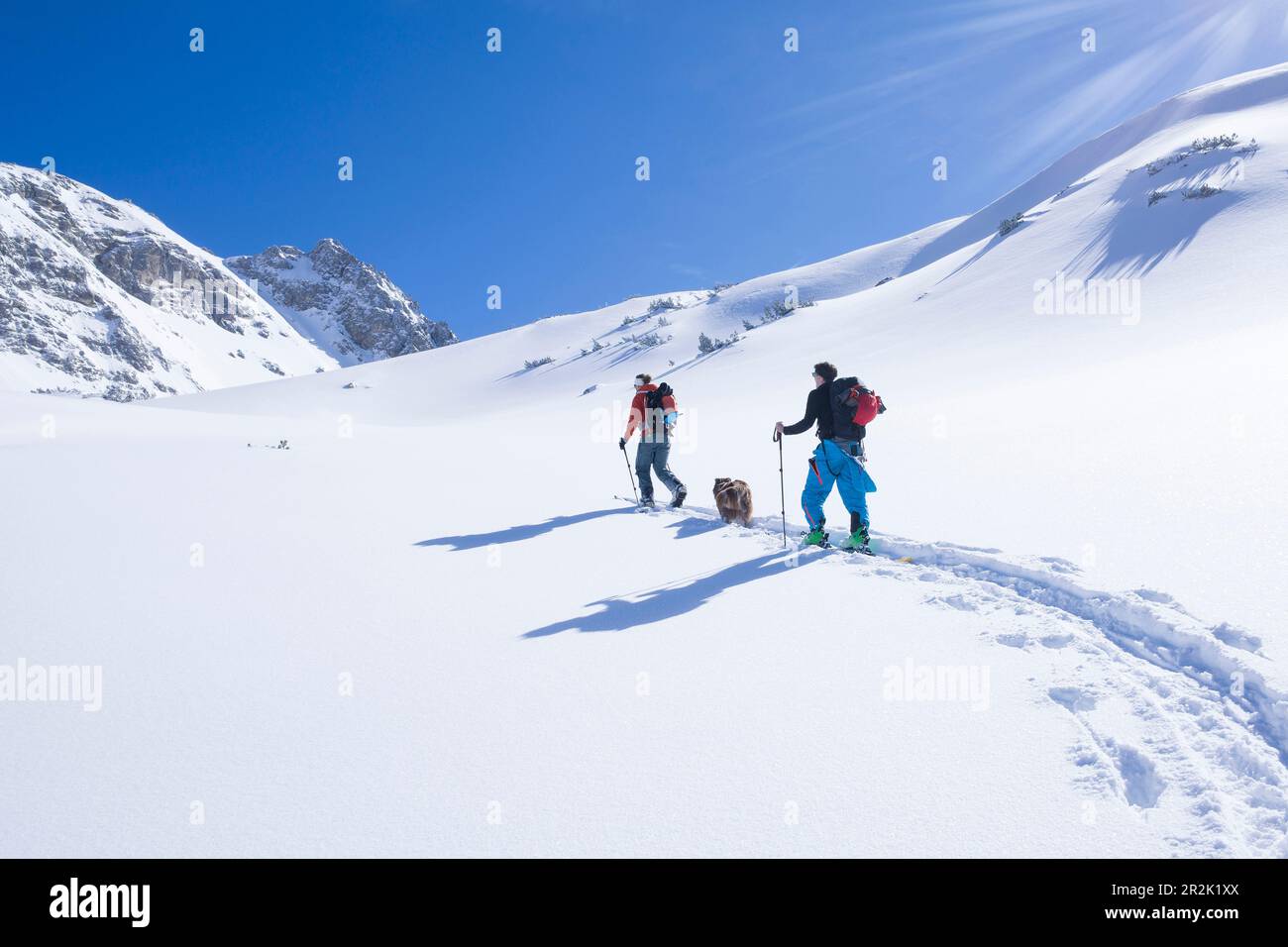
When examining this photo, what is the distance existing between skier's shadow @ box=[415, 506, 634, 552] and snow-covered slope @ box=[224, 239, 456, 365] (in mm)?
157884

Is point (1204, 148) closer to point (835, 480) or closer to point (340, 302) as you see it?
point (835, 480)

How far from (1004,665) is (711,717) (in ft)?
5.92

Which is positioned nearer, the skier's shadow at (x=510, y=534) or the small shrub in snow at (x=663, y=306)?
the skier's shadow at (x=510, y=534)

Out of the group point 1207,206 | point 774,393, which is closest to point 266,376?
point 774,393

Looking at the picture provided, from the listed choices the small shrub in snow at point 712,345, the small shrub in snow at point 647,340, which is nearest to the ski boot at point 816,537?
the small shrub in snow at point 712,345

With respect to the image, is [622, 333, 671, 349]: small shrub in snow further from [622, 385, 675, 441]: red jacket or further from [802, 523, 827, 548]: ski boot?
[802, 523, 827, 548]: ski boot

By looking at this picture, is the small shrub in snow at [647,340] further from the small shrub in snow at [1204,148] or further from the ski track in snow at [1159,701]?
the ski track in snow at [1159,701]

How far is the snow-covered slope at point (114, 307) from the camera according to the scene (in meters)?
84.8

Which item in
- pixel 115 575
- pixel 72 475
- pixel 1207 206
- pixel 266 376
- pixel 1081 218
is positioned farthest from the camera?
pixel 266 376

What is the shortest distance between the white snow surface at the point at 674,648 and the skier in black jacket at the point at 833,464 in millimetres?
457

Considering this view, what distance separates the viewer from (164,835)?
7.73 feet

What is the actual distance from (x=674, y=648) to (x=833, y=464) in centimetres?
345

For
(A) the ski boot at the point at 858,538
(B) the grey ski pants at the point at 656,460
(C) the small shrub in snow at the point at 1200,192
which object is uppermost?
(C) the small shrub in snow at the point at 1200,192

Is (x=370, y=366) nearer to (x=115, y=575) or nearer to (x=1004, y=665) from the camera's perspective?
(x=115, y=575)
